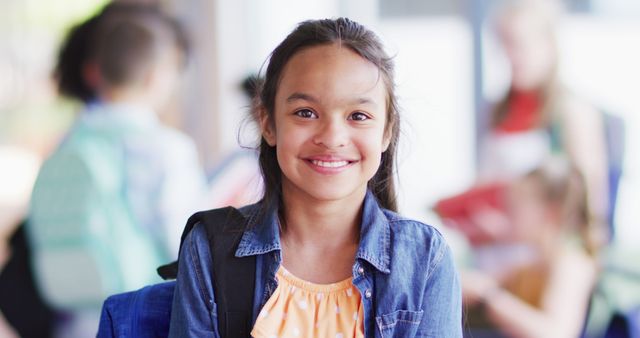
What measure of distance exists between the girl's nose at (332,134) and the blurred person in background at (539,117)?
2.03 metres

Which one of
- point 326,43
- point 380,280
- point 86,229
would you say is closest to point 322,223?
point 380,280

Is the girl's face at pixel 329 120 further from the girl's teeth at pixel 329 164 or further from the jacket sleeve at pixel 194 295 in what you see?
the jacket sleeve at pixel 194 295

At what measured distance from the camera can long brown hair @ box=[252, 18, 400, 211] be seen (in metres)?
1.22

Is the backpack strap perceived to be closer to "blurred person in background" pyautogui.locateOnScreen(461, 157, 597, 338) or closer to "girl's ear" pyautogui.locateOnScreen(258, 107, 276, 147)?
"girl's ear" pyautogui.locateOnScreen(258, 107, 276, 147)

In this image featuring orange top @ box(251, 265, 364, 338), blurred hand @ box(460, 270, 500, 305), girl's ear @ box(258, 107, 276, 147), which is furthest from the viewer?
blurred hand @ box(460, 270, 500, 305)

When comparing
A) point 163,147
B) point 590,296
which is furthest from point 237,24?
point 590,296

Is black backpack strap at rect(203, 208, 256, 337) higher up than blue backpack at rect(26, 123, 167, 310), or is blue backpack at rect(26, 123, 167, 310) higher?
black backpack strap at rect(203, 208, 256, 337)

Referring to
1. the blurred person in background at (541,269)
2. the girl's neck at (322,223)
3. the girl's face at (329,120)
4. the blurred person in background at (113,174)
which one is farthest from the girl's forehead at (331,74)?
the blurred person in background at (541,269)

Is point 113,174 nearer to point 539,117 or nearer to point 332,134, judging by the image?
point 539,117

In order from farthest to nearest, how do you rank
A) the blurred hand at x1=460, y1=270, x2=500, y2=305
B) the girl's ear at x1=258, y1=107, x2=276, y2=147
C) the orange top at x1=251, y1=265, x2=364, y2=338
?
the blurred hand at x1=460, y1=270, x2=500, y2=305
the girl's ear at x1=258, y1=107, x2=276, y2=147
the orange top at x1=251, y1=265, x2=364, y2=338

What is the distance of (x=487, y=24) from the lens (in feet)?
10.3

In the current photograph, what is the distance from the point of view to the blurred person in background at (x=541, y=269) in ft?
10.3

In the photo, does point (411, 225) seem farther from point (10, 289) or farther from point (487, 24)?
point (10, 289)

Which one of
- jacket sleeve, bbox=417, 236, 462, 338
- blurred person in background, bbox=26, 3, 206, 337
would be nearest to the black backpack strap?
jacket sleeve, bbox=417, 236, 462, 338
